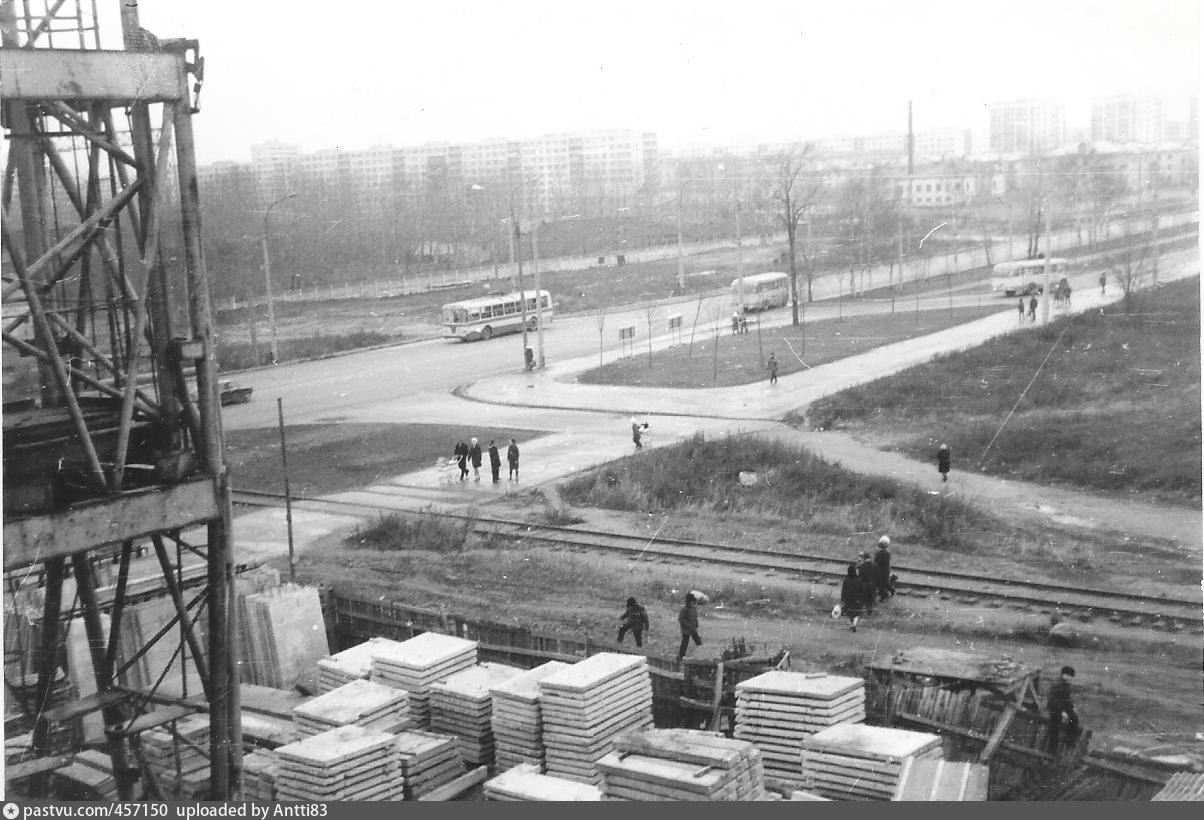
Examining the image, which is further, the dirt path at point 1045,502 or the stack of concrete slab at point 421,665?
the dirt path at point 1045,502

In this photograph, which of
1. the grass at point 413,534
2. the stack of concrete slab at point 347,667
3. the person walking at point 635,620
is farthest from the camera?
the grass at point 413,534

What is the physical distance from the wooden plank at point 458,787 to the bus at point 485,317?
32.3 m

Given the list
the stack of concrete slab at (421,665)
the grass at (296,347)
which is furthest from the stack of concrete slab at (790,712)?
the grass at (296,347)

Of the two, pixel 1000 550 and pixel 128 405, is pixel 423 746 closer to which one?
pixel 128 405

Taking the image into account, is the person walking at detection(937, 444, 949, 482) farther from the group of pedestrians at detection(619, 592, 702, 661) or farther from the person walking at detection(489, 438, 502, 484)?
the person walking at detection(489, 438, 502, 484)

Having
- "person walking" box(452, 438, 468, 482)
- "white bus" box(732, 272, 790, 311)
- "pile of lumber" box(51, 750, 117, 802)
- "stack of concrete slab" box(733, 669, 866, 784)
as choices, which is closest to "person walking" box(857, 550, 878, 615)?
"stack of concrete slab" box(733, 669, 866, 784)

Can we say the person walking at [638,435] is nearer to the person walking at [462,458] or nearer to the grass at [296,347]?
the person walking at [462,458]

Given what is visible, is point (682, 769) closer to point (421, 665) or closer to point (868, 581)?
point (421, 665)

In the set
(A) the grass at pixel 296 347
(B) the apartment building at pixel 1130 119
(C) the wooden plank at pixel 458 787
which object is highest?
(B) the apartment building at pixel 1130 119

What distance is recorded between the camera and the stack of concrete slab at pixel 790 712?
9.59m

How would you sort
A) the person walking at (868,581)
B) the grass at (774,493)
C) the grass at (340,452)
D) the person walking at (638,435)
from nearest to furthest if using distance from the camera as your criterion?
the person walking at (868,581) < the grass at (774,493) < the grass at (340,452) < the person walking at (638,435)

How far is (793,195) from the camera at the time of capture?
70812mm

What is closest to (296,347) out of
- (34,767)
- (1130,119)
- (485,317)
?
(485,317)

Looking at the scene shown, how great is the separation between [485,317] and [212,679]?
34314 millimetres
